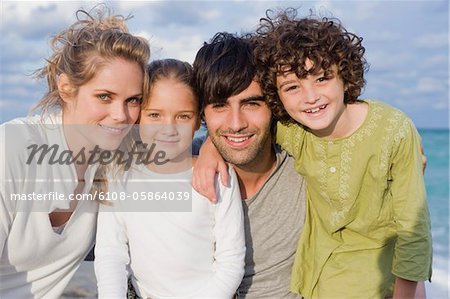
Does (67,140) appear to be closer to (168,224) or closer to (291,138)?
(168,224)

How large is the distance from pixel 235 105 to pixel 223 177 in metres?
0.44

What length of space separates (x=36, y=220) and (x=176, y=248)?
2.60ft

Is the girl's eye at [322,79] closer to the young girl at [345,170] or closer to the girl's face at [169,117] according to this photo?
the young girl at [345,170]

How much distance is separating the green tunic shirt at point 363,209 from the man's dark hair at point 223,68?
43 cm

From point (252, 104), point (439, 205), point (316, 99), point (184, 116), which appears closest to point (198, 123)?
point (184, 116)

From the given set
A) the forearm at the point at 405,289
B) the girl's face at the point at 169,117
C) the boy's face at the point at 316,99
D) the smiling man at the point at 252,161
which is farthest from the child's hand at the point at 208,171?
the forearm at the point at 405,289

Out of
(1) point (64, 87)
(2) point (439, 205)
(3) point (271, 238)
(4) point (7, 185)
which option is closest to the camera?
(4) point (7, 185)

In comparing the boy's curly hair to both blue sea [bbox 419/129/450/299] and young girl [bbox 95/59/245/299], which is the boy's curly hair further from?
blue sea [bbox 419/129/450/299]

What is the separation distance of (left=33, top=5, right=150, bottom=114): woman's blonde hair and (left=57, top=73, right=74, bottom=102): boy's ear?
2 centimetres

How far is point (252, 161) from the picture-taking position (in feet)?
11.1

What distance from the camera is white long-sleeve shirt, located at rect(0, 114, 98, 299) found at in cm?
290

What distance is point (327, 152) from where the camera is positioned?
3230 mm

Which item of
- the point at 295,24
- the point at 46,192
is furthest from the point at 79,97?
the point at 295,24

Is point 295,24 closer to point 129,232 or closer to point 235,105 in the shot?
point 235,105
